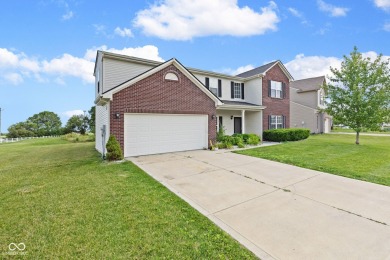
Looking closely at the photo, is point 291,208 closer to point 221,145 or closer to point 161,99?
point 161,99

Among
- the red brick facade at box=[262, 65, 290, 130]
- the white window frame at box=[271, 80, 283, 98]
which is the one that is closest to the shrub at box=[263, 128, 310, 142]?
the red brick facade at box=[262, 65, 290, 130]

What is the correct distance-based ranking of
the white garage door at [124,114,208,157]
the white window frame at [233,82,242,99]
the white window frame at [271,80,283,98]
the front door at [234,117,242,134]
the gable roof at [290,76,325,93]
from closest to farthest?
the white garage door at [124,114,208,157], the front door at [234,117,242,134], the white window frame at [233,82,242,99], the white window frame at [271,80,283,98], the gable roof at [290,76,325,93]

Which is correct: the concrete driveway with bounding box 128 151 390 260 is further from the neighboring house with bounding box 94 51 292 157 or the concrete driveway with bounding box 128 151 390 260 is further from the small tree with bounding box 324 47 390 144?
the small tree with bounding box 324 47 390 144

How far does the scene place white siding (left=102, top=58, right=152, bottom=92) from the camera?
1199 cm

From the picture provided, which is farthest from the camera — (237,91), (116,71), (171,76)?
(237,91)

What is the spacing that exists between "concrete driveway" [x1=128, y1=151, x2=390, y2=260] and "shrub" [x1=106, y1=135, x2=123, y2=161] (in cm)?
254

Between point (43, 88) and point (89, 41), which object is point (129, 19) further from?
point (43, 88)

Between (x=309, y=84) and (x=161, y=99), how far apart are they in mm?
24950

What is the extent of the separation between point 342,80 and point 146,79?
46.0 feet

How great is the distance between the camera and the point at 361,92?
13.4 metres

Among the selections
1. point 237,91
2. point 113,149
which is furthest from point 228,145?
point 237,91

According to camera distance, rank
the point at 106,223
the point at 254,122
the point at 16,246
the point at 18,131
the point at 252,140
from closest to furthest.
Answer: the point at 16,246 < the point at 106,223 < the point at 252,140 < the point at 254,122 < the point at 18,131

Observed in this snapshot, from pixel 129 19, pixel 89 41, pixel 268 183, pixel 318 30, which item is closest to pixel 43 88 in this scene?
pixel 89 41

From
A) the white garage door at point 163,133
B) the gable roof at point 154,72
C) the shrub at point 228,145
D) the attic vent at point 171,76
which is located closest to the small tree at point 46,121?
the white garage door at point 163,133
